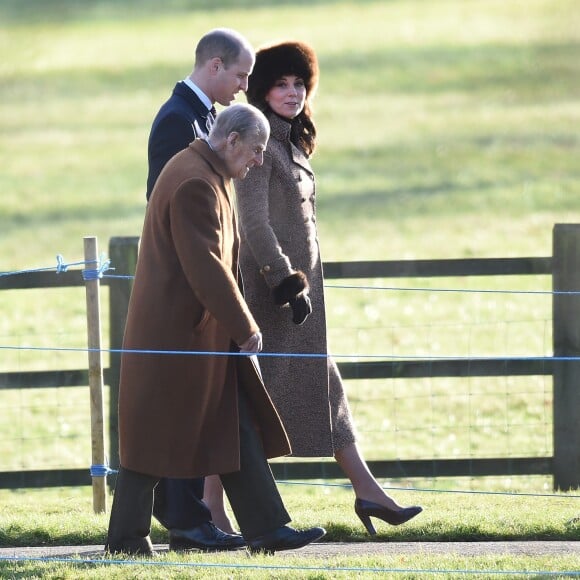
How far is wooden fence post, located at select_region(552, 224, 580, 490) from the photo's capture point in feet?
23.8

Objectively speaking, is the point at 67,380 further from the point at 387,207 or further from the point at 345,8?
the point at 345,8

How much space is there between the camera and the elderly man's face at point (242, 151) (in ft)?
17.7

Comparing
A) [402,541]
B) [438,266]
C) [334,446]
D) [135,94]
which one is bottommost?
[402,541]

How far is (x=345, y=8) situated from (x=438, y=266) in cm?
3571

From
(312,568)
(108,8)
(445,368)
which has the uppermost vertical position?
(108,8)

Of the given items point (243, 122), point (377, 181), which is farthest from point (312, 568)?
point (377, 181)

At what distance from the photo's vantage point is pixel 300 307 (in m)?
5.89

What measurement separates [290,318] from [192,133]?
0.90m

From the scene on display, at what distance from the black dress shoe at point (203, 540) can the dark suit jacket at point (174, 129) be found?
1378 millimetres

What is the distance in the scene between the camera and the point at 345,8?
42.2m

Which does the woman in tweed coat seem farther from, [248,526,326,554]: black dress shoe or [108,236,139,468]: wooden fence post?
[108,236,139,468]: wooden fence post

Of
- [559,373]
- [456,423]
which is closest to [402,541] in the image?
[559,373]

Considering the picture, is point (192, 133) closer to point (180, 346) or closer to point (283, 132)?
point (283, 132)

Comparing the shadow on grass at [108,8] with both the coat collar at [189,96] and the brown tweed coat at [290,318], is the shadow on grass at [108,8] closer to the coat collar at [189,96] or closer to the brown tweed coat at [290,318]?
the brown tweed coat at [290,318]
